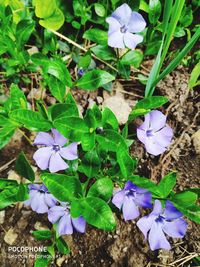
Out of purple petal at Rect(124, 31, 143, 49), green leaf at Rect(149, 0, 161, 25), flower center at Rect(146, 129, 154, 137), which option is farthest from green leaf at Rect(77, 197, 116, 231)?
green leaf at Rect(149, 0, 161, 25)

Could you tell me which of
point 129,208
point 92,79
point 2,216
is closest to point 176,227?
point 129,208

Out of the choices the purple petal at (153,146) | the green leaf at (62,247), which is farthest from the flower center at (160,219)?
A: the green leaf at (62,247)

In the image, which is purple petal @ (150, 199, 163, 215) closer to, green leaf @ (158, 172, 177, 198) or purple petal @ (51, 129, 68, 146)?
green leaf @ (158, 172, 177, 198)

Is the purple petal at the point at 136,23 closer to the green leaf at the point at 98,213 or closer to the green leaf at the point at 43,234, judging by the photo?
the green leaf at the point at 98,213

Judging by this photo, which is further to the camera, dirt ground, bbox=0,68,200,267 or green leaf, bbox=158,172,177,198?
dirt ground, bbox=0,68,200,267

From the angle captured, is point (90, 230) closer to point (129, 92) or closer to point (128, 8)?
point (129, 92)

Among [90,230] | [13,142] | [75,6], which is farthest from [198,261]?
[75,6]
